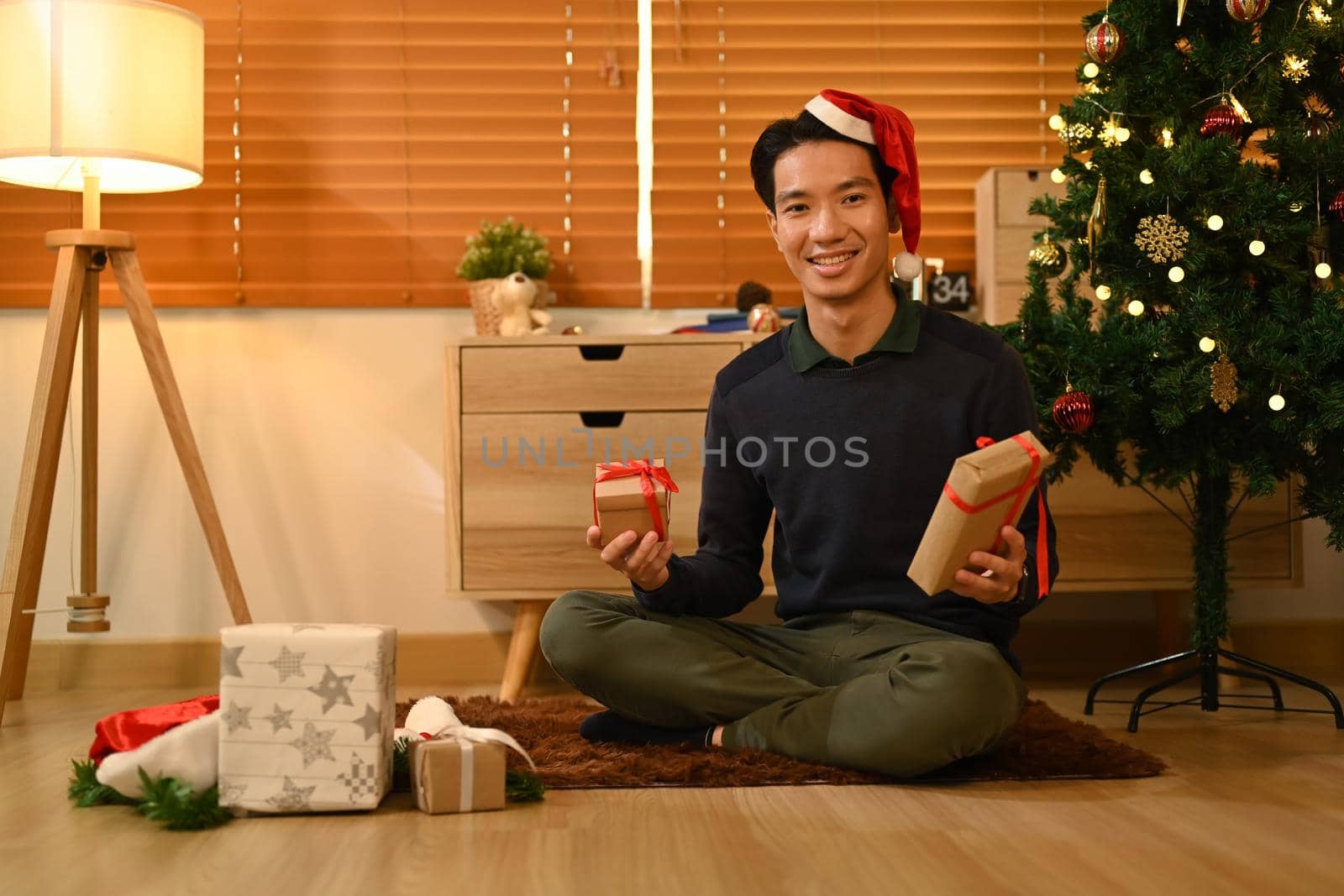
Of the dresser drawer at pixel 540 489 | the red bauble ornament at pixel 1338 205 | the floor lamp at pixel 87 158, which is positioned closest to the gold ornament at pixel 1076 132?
the red bauble ornament at pixel 1338 205

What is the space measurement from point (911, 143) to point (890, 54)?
111 cm

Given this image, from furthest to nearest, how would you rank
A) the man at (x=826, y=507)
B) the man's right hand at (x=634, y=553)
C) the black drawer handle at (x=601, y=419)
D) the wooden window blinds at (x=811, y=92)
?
the wooden window blinds at (x=811, y=92) → the black drawer handle at (x=601, y=419) → the man at (x=826, y=507) → the man's right hand at (x=634, y=553)

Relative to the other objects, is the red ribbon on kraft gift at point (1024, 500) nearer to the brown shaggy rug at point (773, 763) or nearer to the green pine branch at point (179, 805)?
the brown shaggy rug at point (773, 763)

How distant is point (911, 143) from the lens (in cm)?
178

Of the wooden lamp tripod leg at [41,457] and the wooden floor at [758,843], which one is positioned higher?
the wooden lamp tripod leg at [41,457]

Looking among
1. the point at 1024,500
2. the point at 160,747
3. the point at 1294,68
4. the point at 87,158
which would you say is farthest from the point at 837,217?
the point at 87,158

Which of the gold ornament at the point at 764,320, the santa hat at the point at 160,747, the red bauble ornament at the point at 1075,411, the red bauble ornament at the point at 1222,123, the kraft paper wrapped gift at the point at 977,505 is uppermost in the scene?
the red bauble ornament at the point at 1222,123

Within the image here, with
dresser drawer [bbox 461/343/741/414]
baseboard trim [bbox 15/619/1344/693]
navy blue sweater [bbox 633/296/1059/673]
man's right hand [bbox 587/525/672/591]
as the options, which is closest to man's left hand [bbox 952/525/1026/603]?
navy blue sweater [bbox 633/296/1059/673]

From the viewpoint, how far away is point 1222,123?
1.97m

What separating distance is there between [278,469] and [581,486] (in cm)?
75

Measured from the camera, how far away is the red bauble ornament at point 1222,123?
1.97m

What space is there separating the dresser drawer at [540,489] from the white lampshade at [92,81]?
78 cm

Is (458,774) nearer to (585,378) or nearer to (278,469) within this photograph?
(585,378)

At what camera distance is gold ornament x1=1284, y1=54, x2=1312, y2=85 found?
1.98m
